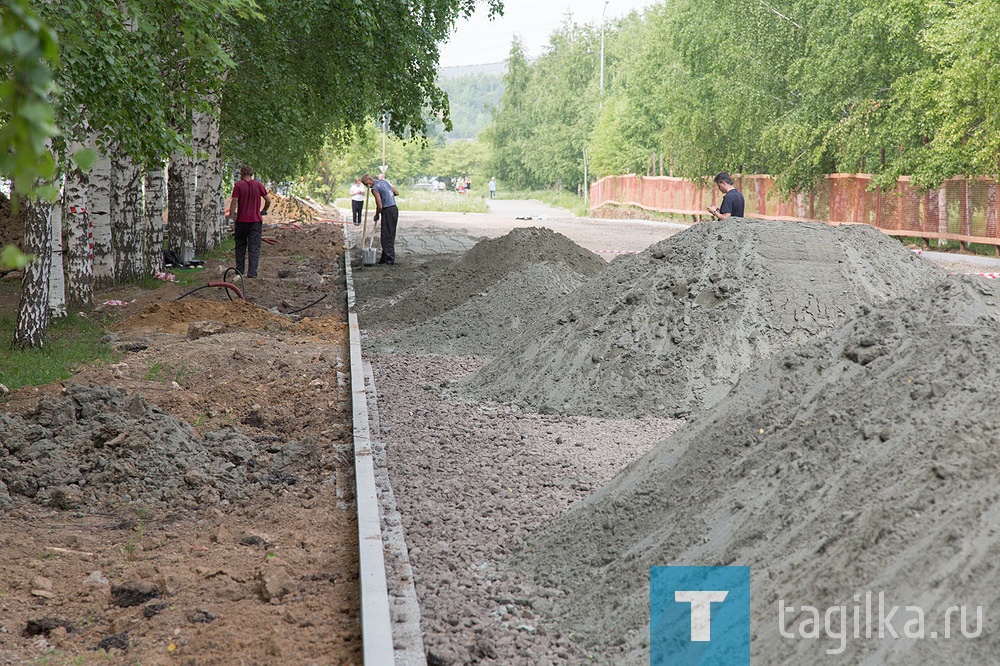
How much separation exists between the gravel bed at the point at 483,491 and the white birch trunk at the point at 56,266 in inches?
148

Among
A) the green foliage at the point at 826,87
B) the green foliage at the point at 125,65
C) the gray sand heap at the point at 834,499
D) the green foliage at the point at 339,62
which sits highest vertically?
the green foliage at the point at 826,87

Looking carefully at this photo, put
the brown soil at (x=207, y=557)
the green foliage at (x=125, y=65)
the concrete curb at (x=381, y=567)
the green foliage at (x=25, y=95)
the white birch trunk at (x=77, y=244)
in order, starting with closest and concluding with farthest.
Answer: the green foliage at (x=25, y=95), the concrete curb at (x=381, y=567), the brown soil at (x=207, y=557), the green foliage at (x=125, y=65), the white birch trunk at (x=77, y=244)

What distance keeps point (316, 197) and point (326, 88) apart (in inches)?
1663

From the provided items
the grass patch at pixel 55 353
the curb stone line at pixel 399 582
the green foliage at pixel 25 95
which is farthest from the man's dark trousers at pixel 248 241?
the green foliage at pixel 25 95

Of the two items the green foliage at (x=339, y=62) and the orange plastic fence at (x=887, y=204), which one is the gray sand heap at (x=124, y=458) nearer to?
the green foliage at (x=339, y=62)

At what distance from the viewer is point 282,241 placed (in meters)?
27.7

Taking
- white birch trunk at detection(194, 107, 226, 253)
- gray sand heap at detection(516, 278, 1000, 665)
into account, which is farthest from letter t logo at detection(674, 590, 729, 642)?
white birch trunk at detection(194, 107, 226, 253)

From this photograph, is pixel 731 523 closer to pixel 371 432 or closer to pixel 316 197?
pixel 371 432

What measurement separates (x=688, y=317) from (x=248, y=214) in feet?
32.0

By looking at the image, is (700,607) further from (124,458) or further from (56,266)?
(56,266)

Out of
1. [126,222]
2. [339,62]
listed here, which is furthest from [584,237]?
[126,222]

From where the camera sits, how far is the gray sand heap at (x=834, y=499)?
3.48m

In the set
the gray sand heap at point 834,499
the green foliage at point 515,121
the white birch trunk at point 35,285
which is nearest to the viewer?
the gray sand heap at point 834,499

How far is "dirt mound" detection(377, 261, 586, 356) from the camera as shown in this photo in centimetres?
1223
